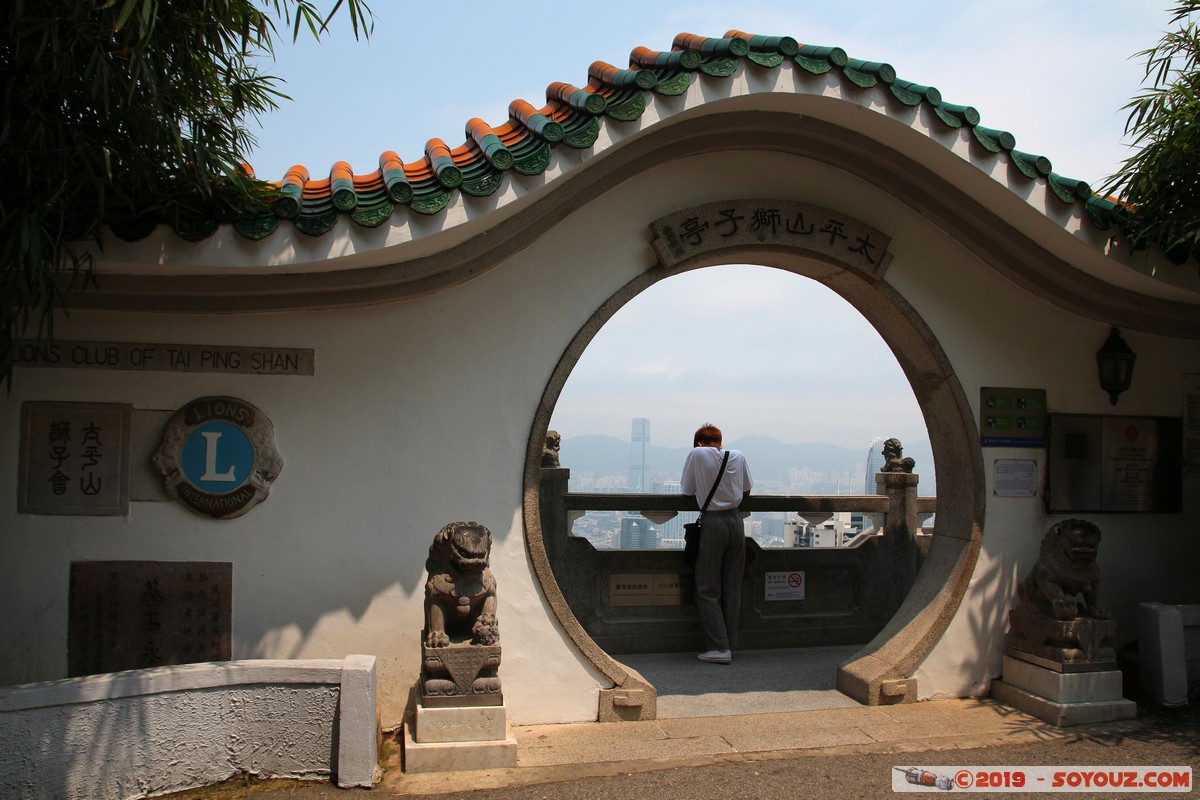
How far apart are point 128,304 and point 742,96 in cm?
379

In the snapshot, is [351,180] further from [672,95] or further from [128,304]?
[672,95]

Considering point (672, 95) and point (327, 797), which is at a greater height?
point (672, 95)

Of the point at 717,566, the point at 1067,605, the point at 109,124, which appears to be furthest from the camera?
the point at 717,566

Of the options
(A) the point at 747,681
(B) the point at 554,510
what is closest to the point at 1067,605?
(A) the point at 747,681

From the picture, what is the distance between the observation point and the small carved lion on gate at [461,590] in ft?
17.4

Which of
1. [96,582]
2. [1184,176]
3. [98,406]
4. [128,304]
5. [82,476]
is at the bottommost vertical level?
[96,582]

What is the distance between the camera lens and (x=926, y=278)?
711 cm

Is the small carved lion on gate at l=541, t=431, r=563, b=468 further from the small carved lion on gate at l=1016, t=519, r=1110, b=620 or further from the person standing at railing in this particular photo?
the small carved lion on gate at l=1016, t=519, r=1110, b=620

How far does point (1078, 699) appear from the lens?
6344mm

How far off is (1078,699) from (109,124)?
6.65 meters

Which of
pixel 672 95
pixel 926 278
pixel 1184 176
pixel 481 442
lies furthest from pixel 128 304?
pixel 1184 176

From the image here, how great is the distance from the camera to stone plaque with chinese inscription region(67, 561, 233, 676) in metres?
5.48

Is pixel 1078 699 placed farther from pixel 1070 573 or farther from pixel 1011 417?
pixel 1011 417

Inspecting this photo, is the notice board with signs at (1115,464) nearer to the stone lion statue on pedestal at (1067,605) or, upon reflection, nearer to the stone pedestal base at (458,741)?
the stone lion statue on pedestal at (1067,605)
